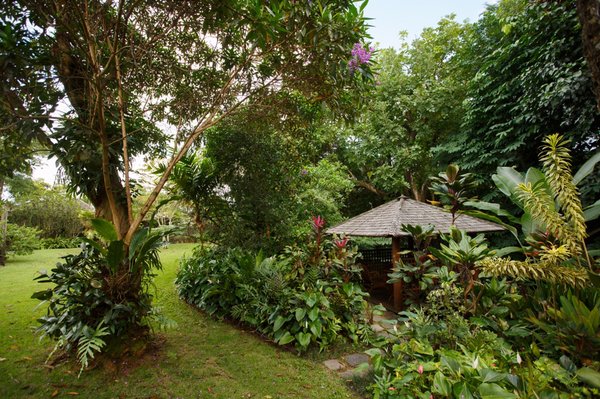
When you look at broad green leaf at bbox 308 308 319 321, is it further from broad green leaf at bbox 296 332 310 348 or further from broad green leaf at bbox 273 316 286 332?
broad green leaf at bbox 273 316 286 332

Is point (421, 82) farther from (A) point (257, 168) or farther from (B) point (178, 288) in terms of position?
(B) point (178, 288)

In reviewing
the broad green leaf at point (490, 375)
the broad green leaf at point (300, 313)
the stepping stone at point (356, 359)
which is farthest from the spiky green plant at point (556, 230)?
the broad green leaf at point (300, 313)

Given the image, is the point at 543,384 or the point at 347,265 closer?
the point at 543,384

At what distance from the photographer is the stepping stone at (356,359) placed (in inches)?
125

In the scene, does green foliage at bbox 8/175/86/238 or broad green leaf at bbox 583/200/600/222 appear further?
green foliage at bbox 8/175/86/238

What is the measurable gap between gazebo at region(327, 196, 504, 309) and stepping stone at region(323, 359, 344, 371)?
1.86 meters

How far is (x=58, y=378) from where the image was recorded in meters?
2.72

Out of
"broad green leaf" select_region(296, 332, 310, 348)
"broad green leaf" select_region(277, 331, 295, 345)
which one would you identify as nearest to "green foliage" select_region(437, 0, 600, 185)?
"broad green leaf" select_region(296, 332, 310, 348)

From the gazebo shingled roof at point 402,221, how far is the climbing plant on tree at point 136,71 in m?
2.24

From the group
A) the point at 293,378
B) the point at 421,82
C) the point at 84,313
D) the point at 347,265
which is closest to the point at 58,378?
the point at 84,313

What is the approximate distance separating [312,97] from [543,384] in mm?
3634

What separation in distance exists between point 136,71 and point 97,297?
2921 millimetres

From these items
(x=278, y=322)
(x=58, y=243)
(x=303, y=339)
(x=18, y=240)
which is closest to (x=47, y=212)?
(x=58, y=243)

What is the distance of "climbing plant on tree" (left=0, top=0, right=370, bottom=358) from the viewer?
111 inches
